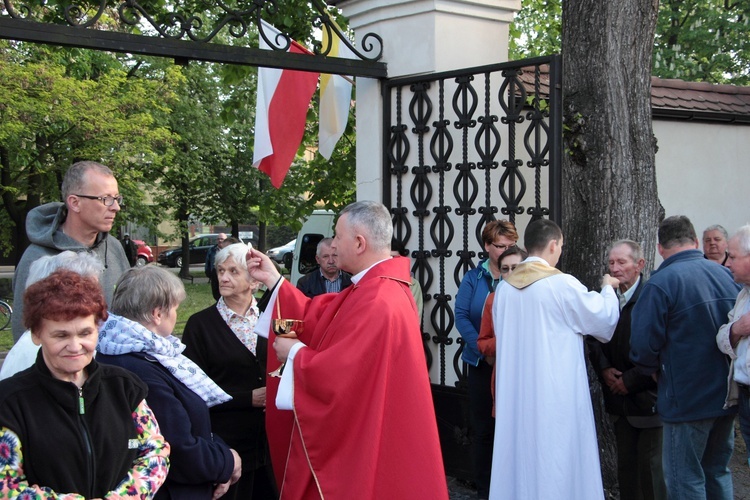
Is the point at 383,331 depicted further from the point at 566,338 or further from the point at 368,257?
the point at 566,338

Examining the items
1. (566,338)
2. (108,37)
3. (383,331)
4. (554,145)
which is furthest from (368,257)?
(108,37)

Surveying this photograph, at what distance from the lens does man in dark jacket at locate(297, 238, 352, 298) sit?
6.68 meters

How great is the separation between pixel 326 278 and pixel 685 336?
3.07 meters

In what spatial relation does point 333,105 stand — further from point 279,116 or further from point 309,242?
point 309,242

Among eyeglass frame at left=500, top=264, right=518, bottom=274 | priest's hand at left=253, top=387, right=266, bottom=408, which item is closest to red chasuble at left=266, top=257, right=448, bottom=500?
priest's hand at left=253, top=387, right=266, bottom=408

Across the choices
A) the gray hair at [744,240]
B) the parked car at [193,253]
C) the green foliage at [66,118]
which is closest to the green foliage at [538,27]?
the gray hair at [744,240]

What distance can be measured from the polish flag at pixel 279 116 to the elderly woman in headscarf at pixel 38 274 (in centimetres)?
307

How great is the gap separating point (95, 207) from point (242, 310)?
876mm

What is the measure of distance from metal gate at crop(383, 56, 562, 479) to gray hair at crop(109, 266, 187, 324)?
2804mm

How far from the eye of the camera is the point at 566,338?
4637 millimetres

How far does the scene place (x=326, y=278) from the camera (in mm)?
6801

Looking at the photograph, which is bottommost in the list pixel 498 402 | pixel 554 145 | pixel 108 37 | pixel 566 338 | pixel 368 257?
pixel 498 402

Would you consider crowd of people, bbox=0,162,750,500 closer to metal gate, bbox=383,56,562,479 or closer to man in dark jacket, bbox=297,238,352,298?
metal gate, bbox=383,56,562,479

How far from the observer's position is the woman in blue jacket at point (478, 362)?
564 cm
